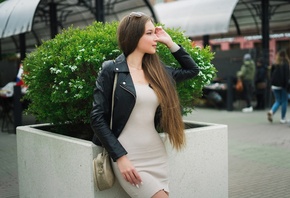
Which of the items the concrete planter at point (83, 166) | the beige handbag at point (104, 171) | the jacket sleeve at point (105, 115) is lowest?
the concrete planter at point (83, 166)

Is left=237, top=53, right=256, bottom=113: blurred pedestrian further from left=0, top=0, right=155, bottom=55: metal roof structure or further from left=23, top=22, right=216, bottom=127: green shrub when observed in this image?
left=23, top=22, right=216, bottom=127: green shrub

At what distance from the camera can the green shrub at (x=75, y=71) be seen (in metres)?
3.95

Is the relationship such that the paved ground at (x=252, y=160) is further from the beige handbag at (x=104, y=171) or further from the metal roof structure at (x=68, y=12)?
the metal roof structure at (x=68, y=12)

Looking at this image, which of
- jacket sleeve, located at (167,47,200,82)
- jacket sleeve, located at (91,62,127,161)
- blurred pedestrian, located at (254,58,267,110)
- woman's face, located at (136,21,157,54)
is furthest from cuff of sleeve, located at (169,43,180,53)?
blurred pedestrian, located at (254,58,267,110)

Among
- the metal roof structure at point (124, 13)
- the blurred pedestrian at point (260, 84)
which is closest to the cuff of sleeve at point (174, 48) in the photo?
the metal roof structure at point (124, 13)

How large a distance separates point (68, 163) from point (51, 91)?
2.85 ft

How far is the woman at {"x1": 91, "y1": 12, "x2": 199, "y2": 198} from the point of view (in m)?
2.72

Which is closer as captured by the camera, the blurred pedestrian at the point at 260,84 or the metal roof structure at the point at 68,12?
the metal roof structure at the point at 68,12

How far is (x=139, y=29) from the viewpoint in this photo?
281 cm

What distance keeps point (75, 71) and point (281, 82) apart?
848cm

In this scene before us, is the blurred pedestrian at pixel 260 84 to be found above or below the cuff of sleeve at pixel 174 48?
below

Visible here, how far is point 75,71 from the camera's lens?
3.99m

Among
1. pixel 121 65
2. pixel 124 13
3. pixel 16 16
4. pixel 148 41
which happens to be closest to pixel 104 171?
pixel 121 65

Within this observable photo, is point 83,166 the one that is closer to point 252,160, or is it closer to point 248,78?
point 252,160
